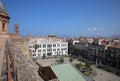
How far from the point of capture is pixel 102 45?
176 ft

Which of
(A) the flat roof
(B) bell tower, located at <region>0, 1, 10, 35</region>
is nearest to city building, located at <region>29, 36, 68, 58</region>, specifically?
(B) bell tower, located at <region>0, 1, 10, 35</region>

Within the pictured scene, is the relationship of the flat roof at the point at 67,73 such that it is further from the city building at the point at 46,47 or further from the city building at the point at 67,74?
the city building at the point at 46,47

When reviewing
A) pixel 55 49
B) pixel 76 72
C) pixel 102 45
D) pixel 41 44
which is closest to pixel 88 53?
pixel 102 45

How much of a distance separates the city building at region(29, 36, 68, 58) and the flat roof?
43.9 metres

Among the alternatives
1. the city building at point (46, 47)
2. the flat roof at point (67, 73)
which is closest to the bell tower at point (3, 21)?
the flat roof at point (67, 73)

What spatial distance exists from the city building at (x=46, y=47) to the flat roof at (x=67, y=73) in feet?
144

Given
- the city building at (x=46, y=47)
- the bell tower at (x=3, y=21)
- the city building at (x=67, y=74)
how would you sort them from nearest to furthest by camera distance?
the city building at (x=67, y=74), the bell tower at (x=3, y=21), the city building at (x=46, y=47)

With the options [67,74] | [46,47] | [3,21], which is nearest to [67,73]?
[67,74]

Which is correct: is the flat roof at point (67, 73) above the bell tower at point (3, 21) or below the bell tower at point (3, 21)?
below

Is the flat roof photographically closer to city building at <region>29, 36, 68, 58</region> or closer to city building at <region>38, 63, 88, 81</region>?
city building at <region>38, 63, 88, 81</region>

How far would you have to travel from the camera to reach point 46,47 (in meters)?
60.9

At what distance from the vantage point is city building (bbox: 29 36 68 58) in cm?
5766

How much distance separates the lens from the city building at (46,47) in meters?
57.7

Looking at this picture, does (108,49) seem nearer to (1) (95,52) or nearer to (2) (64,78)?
(1) (95,52)
